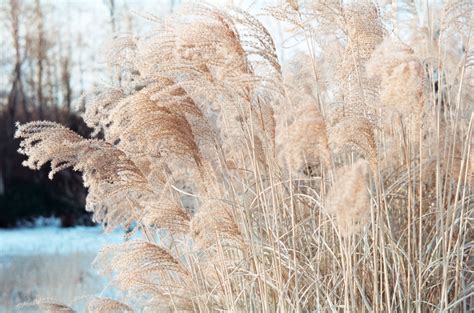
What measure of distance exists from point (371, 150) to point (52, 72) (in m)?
13.4

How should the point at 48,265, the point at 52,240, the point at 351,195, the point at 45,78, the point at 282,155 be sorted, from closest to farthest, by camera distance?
1. the point at 351,195
2. the point at 282,155
3. the point at 48,265
4. the point at 52,240
5. the point at 45,78

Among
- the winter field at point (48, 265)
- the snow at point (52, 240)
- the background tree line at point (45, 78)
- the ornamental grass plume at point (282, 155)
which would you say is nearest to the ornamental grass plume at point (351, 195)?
the ornamental grass plume at point (282, 155)

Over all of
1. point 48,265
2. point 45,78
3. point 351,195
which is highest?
Answer: point 45,78

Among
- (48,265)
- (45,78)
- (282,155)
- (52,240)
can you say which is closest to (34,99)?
(45,78)

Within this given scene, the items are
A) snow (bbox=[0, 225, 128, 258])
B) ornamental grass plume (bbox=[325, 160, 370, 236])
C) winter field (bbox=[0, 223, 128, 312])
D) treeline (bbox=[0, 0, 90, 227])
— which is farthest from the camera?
treeline (bbox=[0, 0, 90, 227])

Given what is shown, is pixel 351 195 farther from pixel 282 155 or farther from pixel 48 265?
pixel 48 265

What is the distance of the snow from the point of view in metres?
9.47

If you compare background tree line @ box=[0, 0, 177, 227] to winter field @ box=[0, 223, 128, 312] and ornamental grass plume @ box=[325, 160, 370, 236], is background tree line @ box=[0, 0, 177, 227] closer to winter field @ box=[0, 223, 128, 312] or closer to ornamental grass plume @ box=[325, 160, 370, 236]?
winter field @ box=[0, 223, 128, 312]

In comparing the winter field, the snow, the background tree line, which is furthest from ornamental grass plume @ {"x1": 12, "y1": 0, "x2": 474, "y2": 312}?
the background tree line

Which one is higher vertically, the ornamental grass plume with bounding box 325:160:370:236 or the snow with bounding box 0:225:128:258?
the ornamental grass plume with bounding box 325:160:370:236

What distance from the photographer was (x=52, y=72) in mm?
14758

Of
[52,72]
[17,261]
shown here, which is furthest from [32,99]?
[17,261]

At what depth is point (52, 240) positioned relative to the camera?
10555 millimetres

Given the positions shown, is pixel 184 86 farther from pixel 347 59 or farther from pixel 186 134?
pixel 347 59
